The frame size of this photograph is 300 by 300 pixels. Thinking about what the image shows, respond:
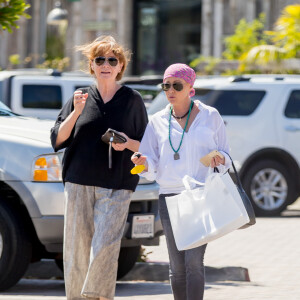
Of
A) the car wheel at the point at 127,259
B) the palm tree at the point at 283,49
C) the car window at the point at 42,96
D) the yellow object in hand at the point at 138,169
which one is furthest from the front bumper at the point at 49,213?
the palm tree at the point at 283,49

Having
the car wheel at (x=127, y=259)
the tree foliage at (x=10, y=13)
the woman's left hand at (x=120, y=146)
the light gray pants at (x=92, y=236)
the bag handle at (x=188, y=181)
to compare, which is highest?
the tree foliage at (x=10, y=13)

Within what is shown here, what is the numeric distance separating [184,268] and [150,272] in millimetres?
3257

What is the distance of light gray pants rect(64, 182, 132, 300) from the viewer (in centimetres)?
689

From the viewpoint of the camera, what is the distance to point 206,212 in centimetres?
636

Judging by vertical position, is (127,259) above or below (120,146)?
below

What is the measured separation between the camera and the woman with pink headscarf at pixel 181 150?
21.6 feet

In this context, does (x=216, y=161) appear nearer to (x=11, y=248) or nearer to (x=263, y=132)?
(x=11, y=248)

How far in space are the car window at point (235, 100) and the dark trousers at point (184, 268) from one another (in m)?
8.60

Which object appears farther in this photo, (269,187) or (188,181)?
(269,187)

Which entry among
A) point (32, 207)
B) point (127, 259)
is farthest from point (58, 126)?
point (127, 259)

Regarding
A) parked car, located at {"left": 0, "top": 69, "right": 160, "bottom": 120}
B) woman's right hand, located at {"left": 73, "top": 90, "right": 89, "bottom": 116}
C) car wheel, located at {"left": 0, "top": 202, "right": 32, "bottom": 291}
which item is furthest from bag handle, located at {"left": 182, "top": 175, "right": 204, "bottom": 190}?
parked car, located at {"left": 0, "top": 69, "right": 160, "bottom": 120}

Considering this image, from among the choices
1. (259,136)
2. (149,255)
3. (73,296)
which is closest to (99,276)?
(73,296)

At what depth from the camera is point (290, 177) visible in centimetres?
1536

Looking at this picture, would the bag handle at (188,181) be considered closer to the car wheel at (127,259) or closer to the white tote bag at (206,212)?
the white tote bag at (206,212)
